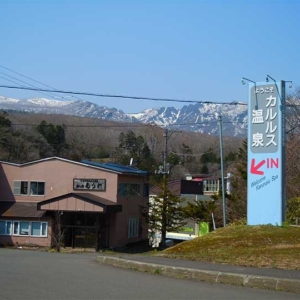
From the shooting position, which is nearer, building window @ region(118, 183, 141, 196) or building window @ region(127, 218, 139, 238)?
building window @ region(118, 183, 141, 196)

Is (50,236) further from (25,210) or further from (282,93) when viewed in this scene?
(282,93)

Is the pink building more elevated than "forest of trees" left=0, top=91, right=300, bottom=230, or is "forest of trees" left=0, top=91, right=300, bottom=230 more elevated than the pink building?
"forest of trees" left=0, top=91, right=300, bottom=230

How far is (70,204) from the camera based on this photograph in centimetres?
3938

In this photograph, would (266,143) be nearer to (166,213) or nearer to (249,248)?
(249,248)

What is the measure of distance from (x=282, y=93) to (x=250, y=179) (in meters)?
3.53

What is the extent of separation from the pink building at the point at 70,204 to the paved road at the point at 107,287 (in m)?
26.9

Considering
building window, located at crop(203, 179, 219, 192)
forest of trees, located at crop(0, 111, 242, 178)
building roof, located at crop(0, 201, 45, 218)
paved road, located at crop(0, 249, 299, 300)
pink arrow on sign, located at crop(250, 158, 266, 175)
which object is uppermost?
forest of trees, located at crop(0, 111, 242, 178)

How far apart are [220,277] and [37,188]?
3514 cm

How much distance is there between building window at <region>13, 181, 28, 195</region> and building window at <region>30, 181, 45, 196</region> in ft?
1.71

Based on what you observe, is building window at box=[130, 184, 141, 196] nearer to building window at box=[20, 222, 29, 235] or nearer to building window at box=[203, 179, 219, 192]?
building window at box=[20, 222, 29, 235]

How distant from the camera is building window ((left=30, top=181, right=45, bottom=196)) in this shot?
43812 millimetres

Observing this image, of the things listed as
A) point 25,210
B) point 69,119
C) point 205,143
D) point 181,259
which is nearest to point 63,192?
point 25,210

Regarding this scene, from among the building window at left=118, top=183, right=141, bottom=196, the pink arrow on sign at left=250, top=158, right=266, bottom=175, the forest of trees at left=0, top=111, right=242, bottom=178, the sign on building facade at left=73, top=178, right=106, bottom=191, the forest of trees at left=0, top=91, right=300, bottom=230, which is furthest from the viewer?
the forest of trees at left=0, top=111, right=242, bottom=178

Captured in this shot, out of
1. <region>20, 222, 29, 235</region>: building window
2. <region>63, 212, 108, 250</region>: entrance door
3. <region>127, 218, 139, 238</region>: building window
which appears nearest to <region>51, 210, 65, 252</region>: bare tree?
<region>63, 212, 108, 250</region>: entrance door
